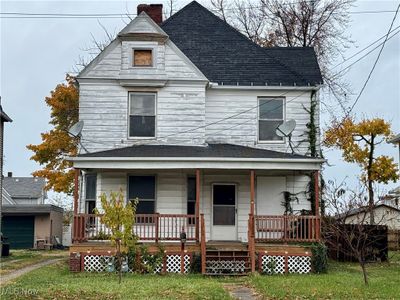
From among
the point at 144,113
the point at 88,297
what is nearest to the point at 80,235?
the point at 144,113

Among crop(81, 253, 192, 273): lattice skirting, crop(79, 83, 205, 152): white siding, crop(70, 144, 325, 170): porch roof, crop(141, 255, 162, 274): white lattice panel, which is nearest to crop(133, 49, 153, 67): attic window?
crop(79, 83, 205, 152): white siding

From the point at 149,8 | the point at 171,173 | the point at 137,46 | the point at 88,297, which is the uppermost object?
the point at 149,8

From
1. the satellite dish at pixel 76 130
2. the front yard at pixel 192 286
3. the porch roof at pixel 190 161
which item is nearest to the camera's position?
the front yard at pixel 192 286

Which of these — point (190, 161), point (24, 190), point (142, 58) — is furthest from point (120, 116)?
point (24, 190)

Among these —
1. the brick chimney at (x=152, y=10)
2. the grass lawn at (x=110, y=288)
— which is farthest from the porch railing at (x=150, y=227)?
the brick chimney at (x=152, y=10)

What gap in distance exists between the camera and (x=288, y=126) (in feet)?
67.2

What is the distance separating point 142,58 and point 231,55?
3.95m

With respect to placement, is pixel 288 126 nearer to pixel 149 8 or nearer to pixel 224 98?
pixel 224 98

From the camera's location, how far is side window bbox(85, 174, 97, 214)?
2105cm

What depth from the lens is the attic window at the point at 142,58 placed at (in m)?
21.2

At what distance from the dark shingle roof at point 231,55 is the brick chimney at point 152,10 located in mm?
518

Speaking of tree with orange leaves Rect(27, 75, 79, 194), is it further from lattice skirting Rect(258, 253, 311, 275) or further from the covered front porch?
lattice skirting Rect(258, 253, 311, 275)

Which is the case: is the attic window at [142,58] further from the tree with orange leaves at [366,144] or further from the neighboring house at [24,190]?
the neighboring house at [24,190]

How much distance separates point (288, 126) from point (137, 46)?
5.94 metres
